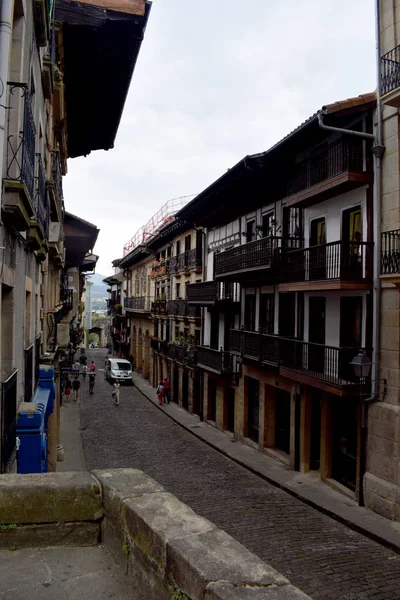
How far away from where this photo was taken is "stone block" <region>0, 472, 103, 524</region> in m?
3.42

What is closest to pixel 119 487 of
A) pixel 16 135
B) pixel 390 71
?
pixel 16 135

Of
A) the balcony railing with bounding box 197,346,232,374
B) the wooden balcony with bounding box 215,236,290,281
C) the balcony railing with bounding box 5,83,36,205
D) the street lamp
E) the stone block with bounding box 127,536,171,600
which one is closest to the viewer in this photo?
the stone block with bounding box 127,536,171,600

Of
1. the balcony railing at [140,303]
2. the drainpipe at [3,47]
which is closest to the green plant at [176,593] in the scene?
the drainpipe at [3,47]

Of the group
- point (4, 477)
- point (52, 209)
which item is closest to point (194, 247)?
point (52, 209)

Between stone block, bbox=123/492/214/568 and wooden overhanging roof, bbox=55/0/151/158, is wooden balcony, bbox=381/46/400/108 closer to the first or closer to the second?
wooden overhanging roof, bbox=55/0/151/158

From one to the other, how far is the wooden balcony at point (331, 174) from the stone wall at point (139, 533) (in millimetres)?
11592

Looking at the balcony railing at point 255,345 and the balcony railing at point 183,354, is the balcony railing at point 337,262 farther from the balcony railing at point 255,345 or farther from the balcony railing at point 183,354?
the balcony railing at point 183,354

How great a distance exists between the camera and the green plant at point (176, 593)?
2498mm

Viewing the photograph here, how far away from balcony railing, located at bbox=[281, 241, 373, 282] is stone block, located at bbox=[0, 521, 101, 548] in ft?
35.8

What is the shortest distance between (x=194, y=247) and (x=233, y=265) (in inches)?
378

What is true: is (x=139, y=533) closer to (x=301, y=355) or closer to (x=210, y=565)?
(x=210, y=565)

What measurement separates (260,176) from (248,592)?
17948 millimetres

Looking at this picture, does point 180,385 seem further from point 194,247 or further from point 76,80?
point 76,80

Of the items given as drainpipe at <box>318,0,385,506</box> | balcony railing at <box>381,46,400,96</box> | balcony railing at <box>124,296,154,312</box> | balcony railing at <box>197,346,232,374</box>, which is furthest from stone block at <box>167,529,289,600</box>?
balcony railing at <box>124,296,154,312</box>
